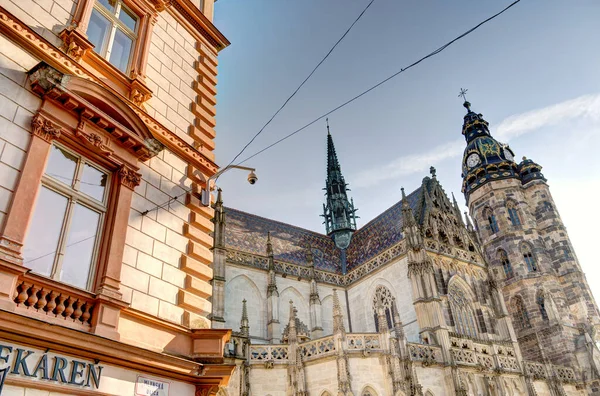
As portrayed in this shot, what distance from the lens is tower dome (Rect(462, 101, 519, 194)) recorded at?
4503 centimetres

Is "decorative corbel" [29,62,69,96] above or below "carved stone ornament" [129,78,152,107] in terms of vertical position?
below

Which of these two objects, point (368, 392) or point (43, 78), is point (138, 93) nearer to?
point (43, 78)

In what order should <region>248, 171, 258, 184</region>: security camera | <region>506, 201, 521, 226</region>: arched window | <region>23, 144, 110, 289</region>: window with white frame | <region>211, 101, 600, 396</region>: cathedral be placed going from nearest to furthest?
<region>23, 144, 110, 289</region>: window with white frame, <region>248, 171, 258, 184</region>: security camera, <region>211, 101, 600, 396</region>: cathedral, <region>506, 201, 521, 226</region>: arched window

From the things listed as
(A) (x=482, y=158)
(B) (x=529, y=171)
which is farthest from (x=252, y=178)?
(B) (x=529, y=171)

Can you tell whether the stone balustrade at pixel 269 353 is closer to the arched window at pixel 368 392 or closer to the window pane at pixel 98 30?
the arched window at pixel 368 392

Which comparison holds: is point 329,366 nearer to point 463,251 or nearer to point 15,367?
point 463,251

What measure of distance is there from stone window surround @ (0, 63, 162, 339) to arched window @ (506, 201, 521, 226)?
4052 centimetres

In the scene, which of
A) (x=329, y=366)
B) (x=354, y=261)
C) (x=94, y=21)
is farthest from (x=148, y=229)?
(x=354, y=261)

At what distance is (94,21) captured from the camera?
9.02 m

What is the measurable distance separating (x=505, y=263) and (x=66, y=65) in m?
41.0

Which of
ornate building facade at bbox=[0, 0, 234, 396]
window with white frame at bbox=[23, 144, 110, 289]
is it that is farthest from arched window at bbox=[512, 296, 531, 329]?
window with white frame at bbox=[23, 144, 110, 289]

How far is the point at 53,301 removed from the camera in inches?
244

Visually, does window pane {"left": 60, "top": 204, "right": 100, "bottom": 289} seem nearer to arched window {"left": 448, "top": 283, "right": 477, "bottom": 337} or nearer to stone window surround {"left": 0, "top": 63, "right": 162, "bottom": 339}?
stone window surround {"left": 0, "top": 63, "right": 162, "bottom": 339}

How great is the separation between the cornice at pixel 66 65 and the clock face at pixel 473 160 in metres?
41.4
